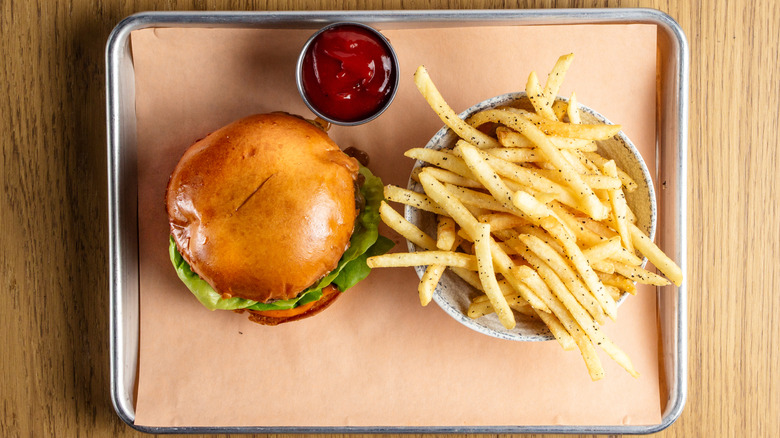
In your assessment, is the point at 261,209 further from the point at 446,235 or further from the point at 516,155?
the point at 516,155

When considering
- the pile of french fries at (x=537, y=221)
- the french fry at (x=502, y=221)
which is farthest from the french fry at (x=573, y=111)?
the french fry at (x=502, y=221)

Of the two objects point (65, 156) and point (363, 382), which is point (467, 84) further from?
point (65, 156)

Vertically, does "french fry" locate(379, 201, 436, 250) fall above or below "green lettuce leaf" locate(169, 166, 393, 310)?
above

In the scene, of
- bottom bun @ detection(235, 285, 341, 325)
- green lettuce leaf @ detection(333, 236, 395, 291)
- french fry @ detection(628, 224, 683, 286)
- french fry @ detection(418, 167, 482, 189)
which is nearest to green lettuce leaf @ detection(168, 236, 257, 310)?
bottom bun @ detection(235, 285, 341, 325)

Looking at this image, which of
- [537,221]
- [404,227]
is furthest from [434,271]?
[537,221]

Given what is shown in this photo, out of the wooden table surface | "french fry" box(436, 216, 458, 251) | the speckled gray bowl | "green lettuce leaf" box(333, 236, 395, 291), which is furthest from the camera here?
the wooden table surface

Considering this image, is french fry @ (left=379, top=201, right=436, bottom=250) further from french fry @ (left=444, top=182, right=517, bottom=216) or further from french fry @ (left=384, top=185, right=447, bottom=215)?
french fry @ (left=444, top=182, right=517, bottom=216)
